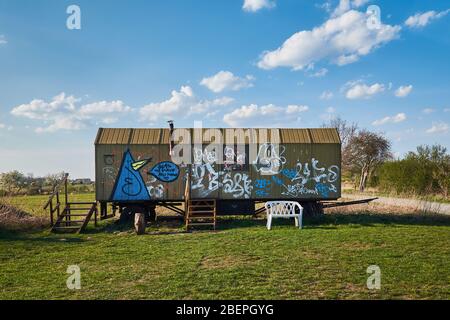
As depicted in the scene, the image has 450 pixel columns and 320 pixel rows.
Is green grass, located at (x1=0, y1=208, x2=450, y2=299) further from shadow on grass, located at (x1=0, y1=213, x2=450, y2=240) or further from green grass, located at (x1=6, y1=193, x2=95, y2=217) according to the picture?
green grass, located at (x1=6, y1=193, x2=95, y2=217)

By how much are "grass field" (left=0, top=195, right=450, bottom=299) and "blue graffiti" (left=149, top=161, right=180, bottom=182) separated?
88.6 inches

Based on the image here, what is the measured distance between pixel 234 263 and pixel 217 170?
20.9 ft

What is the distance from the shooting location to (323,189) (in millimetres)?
12953

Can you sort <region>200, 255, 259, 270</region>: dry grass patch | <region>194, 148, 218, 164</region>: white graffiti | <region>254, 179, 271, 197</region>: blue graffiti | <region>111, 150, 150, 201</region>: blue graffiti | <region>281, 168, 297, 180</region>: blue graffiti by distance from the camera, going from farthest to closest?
<region>281, 168, 297, 180</region>: blue graffiti → <region>254, 179, 271, 197</region>: blue graffiti → <region>194, 148, 218, 164</region>: white graffiti → <region>111, 150, 150, 201</region>: blue graffiti → <region>200, 255, 259, 270</region>: dry grass patch

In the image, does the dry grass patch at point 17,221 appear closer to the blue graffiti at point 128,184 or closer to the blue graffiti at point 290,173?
the blue graffiti at point 128,184

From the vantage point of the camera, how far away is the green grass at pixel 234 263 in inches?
198

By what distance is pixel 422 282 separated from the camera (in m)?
5.25

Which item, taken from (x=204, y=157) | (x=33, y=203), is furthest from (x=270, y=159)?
(x=33, y=203)

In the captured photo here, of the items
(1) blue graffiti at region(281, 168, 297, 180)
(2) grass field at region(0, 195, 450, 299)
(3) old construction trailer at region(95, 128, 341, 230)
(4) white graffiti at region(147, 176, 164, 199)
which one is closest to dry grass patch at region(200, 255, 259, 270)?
(2) grass field at region(0, 195, 450, 299)

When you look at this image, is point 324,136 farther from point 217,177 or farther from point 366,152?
point 366,152

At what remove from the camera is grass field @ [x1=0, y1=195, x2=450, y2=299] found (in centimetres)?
502

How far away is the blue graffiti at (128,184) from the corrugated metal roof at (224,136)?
28.9 inches
